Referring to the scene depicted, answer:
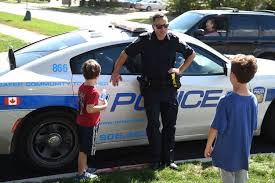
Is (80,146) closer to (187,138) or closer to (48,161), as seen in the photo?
(48,161)

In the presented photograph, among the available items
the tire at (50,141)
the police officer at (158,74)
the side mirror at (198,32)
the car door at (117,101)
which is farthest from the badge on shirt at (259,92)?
the side mirror at (198,32)

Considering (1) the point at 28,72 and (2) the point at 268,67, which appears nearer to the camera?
(1) the point at 28,72

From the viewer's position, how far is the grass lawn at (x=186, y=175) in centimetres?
492

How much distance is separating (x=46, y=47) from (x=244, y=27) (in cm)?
634

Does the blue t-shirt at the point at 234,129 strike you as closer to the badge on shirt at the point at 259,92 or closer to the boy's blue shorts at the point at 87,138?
the boy's blue shorts at the point at 87,138

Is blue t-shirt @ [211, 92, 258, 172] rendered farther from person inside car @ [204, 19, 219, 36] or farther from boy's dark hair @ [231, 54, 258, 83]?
person inside car @ [204, 19, 219, 36]

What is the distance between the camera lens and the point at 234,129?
3.76 m

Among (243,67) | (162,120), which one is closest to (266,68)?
(162,120)

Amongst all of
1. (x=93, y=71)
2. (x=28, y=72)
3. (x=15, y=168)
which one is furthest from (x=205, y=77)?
(x=15, y=168)

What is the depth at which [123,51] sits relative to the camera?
203 inches

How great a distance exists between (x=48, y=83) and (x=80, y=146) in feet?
2.42

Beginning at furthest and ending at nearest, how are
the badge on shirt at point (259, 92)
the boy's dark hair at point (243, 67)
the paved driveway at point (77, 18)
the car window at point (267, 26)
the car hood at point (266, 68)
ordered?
the paved driveway at point (77, 18) < the car window at point (267, 26) < the car hood at point (266, 68) < the badge on shirt at point (259, 92) < the boy's dark hair at point (243, 67)

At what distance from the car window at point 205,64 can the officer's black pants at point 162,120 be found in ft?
2.25

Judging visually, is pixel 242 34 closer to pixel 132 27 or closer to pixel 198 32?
pixel 198 32
